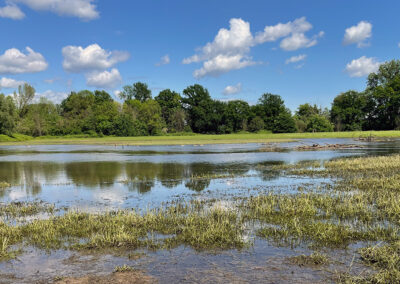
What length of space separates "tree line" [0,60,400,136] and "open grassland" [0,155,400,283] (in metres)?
107

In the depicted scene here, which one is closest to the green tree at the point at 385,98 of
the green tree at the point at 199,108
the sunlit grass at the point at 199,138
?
the sunlit grass at the point at 199,138

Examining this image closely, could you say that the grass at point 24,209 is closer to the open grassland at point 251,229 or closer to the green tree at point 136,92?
the open grassland at point 251,229

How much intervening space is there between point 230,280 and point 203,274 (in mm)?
743

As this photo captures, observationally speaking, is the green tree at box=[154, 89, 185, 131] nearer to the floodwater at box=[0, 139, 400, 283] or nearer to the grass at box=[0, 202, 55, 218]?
the floodwater at box=[0, 139, 400, 283]

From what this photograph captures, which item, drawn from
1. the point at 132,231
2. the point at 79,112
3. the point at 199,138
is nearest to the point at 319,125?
the point at 199,138

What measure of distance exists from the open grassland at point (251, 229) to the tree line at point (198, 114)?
10739 centimetres

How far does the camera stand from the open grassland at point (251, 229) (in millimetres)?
9383

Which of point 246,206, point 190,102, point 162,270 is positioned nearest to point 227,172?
point 246,206

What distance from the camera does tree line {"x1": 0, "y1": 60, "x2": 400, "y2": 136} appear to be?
418 feet

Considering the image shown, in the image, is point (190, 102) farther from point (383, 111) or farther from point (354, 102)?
point (383, 111)

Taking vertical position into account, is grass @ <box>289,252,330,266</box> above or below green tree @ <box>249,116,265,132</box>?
below

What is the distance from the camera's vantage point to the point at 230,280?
8.09 metres

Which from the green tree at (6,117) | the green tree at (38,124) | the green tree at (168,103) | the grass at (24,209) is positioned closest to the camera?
the grass at (24,209)

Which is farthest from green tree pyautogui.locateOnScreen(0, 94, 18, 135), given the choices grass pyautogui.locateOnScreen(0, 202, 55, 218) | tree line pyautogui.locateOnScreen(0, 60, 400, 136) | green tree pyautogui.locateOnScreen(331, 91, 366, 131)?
green tree pyautogui.locateOnScreen(331, 91, 366, 131)
